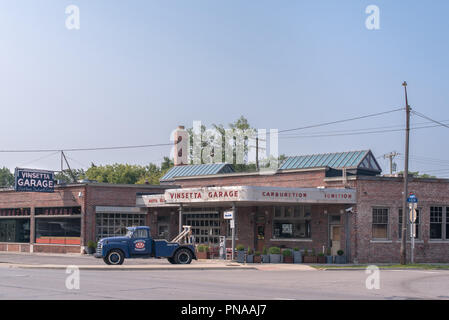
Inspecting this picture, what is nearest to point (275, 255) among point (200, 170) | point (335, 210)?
point (335, 210)

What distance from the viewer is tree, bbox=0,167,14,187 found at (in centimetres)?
15735

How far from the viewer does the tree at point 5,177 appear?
157 metres

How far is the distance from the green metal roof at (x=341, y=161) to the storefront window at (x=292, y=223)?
4.98m

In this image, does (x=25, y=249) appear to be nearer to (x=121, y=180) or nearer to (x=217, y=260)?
(x=217, y=260)

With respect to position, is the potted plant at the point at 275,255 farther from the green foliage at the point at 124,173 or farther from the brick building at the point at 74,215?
the green foliage at the point at 124,173

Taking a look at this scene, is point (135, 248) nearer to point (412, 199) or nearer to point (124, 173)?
point (412, 199)

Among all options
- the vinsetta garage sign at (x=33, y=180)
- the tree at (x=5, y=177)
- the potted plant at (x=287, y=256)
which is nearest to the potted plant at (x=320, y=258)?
the potted plant at (x=287, y=256)

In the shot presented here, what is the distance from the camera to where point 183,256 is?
34438mm

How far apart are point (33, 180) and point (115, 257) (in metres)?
18.3

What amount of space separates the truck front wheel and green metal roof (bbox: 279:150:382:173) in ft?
57.6
